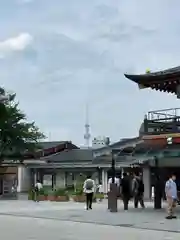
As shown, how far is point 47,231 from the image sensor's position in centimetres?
1809

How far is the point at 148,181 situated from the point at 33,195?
8.51 m

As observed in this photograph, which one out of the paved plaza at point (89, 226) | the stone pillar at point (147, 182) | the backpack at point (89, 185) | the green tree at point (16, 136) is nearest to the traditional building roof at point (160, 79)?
the backpack at point (89, 185)

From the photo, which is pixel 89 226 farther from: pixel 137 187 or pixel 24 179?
pixel 24 179

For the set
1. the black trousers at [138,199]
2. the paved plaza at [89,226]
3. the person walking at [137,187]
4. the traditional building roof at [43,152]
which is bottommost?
the paved plaza at [89,226]

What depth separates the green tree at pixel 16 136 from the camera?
5831 cm

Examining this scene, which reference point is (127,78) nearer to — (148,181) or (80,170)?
(148,181)

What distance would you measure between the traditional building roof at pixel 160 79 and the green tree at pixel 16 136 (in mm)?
32179

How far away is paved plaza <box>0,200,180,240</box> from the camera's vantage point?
54.5 feet

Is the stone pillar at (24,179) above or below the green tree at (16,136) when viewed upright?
below

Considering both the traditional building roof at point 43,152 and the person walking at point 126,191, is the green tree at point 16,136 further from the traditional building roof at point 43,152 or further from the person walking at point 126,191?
the person walking at point 126,191

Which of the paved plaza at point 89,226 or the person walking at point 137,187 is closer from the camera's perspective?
the paved plaza at point 89,226

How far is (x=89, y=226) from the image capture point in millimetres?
19812

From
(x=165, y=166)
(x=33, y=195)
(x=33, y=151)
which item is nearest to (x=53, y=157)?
(x=33, y=151)

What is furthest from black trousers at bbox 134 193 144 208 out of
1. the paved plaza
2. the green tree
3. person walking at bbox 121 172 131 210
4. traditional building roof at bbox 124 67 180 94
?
the green tree
